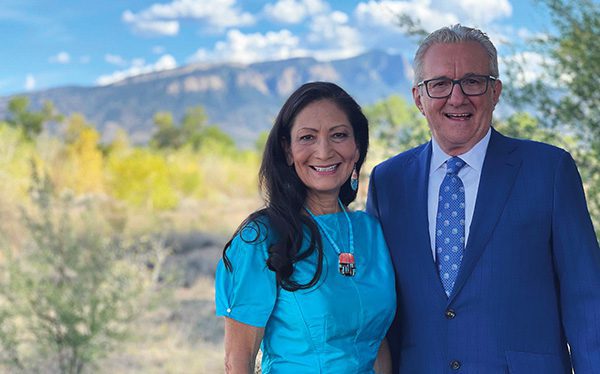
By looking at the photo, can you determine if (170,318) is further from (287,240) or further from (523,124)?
(287,240)

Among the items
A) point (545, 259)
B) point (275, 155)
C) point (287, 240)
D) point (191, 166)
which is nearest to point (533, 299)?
point (545, 259)

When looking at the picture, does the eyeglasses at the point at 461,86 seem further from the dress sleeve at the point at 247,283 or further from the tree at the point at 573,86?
the tree at the point at 573,86

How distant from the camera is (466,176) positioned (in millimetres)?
2416

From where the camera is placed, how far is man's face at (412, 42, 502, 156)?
2385 mm

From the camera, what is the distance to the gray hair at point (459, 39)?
7.95 ft

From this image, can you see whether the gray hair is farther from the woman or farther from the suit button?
the suit button

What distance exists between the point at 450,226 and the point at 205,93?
98.8 meters

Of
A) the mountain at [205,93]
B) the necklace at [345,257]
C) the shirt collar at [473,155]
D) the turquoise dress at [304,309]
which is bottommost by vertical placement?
the turquoise dress at [304,309]

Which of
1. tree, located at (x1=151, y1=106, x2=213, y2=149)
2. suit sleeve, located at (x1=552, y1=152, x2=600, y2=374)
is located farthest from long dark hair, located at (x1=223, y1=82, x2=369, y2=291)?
tree, located at (x1=151, y1=106, x2=213, y2=149)

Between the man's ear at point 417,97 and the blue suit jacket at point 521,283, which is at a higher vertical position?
the man's ear at point 417,97

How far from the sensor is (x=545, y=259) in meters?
2.27

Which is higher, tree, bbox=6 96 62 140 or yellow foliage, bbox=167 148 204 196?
tree, bbox=6 96 62 140

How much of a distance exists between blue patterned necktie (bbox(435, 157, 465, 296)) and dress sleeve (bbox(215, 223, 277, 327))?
1.63ft

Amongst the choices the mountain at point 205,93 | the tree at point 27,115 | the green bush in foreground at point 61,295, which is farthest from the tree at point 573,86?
the mountain at point 205,93
